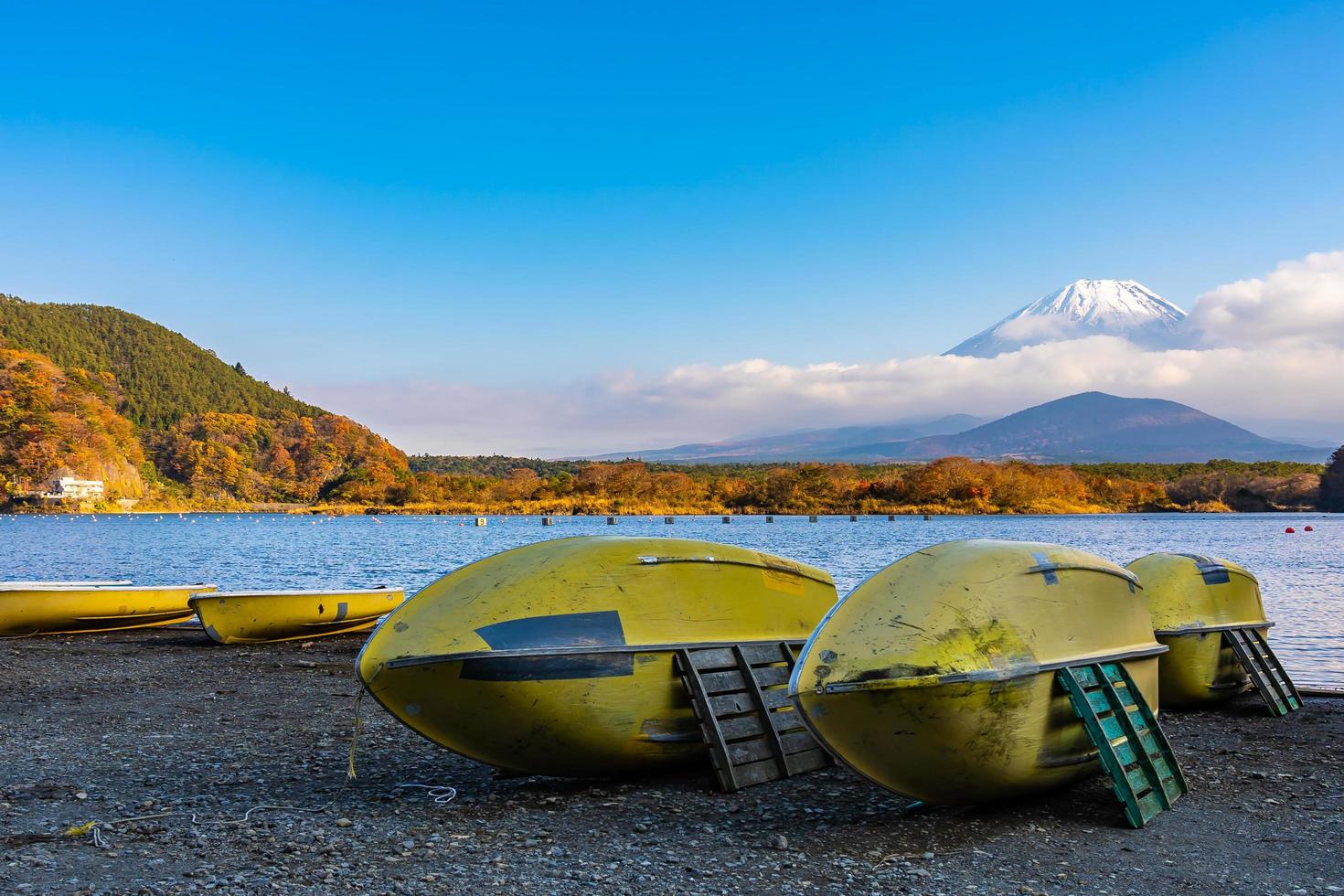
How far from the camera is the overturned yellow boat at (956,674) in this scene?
5836 mm

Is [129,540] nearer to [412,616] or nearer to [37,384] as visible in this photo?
[412,616]

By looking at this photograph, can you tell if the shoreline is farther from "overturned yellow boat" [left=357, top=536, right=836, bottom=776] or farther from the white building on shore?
"overturned yellow boat" [left=357, top=536, right=836, bottom=776]

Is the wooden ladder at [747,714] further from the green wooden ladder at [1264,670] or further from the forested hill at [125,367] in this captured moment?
the forested hill at [125,367]

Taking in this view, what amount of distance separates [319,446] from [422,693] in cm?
20038

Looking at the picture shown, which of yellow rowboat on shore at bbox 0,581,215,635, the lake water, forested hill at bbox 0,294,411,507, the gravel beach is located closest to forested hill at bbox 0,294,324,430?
forested hill at bbox 0,294,411,507

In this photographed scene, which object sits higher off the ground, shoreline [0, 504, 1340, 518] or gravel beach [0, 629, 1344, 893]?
gravel beach [0, 629, 1344, 893]

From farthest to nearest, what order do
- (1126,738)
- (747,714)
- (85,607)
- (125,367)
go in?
(125,367) < (85,607) < (747,714) < (1126,738)

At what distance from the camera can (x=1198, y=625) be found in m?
10.5

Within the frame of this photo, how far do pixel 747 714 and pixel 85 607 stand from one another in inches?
607

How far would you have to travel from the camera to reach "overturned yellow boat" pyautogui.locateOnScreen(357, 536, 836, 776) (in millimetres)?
6555

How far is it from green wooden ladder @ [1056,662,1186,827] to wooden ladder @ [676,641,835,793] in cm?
176

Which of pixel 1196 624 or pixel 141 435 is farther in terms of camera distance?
pixel 141 435

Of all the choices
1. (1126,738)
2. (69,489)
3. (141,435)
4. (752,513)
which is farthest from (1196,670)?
(141,435)

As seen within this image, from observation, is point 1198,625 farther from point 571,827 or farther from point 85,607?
point 85,607
